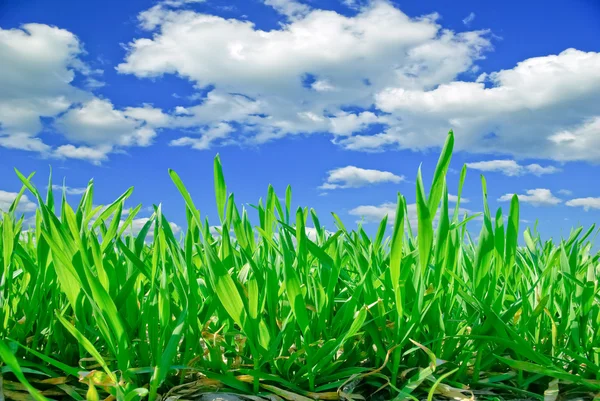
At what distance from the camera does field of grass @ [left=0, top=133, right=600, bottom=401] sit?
3.43 ft

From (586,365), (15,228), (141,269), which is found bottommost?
(586,365)

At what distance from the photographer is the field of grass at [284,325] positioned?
1044 millimetres

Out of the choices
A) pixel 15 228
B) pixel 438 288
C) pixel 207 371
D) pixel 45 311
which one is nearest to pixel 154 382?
pixel 207 371

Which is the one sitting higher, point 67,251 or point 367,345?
point 67,251

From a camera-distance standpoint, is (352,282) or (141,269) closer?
(141,269)

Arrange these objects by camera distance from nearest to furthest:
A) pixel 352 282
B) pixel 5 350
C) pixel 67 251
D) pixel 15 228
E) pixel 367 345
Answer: pixel 5 350, pixel 67 251, pixel 367 345, pixel 352 282, pixel 15 228

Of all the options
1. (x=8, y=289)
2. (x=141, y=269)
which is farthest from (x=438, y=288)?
(x=8, y=289)

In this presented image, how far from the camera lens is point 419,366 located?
1.19 metres

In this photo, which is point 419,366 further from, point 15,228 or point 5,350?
point 15,228

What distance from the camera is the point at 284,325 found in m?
1.09

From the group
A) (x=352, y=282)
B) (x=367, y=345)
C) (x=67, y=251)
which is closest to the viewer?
(x=67, y=251)

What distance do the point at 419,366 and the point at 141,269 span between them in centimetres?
64

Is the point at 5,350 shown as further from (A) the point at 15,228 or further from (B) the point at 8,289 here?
(A) the point at 15,228

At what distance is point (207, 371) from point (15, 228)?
0.80 m
